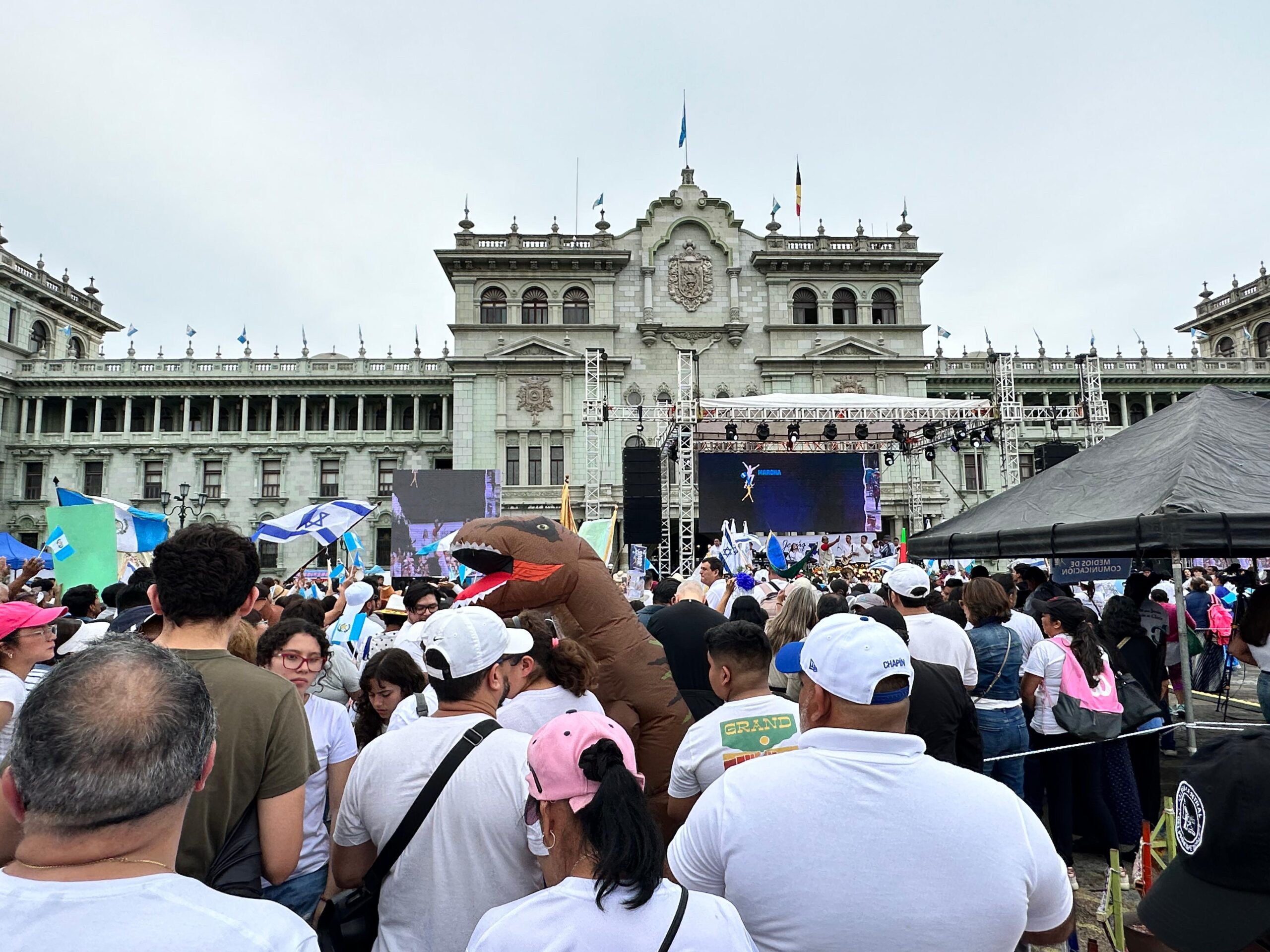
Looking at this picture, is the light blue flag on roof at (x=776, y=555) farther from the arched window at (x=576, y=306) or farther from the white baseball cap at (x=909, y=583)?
the arched window at (x=576, y=306)

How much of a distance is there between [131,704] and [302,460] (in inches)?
1712

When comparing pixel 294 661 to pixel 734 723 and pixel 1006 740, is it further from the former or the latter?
pixel 1006 740

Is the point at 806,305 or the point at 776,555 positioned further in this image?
the point at 806,305

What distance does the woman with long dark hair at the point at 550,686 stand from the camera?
4023 millimetres

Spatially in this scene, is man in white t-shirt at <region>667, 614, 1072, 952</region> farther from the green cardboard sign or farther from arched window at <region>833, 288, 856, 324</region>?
arched window at <region>833, 288, 856, 324</region>

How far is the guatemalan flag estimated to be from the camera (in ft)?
42.3

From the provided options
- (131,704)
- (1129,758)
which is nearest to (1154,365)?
(1129,758)

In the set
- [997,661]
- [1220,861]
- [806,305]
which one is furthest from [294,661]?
[806,305]

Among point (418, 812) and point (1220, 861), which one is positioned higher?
point (1220, 861)

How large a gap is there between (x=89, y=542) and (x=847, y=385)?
3301cm

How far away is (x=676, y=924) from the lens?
1.77 metres

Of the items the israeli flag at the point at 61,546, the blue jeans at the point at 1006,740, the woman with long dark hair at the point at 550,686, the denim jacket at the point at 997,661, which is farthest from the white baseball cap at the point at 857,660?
the israeli flag at the point at 61,546

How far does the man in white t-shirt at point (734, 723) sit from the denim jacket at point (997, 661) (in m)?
2.73

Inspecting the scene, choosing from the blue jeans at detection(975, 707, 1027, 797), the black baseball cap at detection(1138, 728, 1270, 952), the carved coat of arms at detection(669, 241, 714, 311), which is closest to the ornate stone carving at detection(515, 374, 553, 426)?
the carved coat of arms at detection(669, 241, 714, 311)
